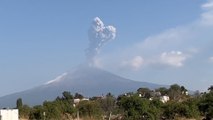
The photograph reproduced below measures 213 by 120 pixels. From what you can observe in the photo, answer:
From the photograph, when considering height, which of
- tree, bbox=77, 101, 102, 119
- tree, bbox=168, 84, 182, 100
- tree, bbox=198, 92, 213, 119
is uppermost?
tree, bbox=168, 84, 182, 100

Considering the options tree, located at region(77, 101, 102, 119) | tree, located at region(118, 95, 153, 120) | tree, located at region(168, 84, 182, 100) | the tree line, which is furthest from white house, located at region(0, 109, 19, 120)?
tree, located at region(168, 84, 182, 100)

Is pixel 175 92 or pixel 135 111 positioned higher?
pixel 175 92

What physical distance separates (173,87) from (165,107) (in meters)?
48.6

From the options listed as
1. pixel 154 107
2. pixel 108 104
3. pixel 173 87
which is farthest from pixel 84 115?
pixel 173 87

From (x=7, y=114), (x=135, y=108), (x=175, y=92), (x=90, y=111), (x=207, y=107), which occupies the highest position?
(x=175, y=92)

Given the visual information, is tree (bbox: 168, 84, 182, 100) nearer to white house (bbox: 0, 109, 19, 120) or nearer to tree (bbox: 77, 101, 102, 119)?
tree (bbox: 77, 101, 102, 119)

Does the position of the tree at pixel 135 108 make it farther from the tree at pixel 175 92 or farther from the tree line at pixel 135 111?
the tree at pixel 175 92

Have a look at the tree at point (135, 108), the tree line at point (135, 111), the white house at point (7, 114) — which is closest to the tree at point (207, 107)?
the tree line at point (135, 111)

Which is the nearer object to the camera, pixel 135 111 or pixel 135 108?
pixel 135 111

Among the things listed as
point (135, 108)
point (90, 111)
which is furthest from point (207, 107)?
point (90, 111)

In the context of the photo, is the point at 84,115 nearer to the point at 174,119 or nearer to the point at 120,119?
the point at 120,119

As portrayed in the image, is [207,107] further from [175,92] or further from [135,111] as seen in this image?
[175,92]

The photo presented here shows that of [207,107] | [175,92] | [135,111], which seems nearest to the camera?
[135,111]

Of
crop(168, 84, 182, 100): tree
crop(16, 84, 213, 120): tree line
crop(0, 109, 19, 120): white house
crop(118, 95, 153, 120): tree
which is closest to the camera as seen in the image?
crop(0, 109, 19, 120): white house
